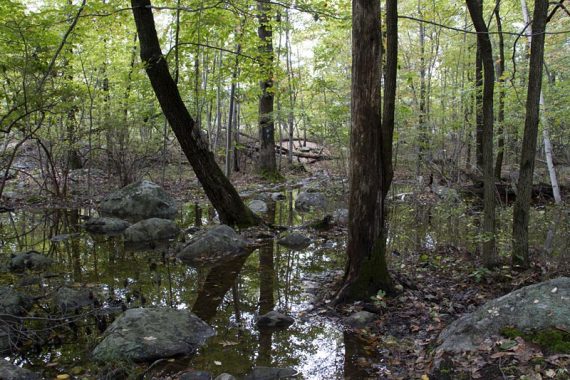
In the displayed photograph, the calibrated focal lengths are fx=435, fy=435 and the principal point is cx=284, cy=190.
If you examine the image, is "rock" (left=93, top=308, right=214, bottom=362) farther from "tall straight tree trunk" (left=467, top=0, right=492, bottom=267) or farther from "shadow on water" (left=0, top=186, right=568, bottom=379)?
"tall straight tree trunk" (left=467, top=0, right=492, bottom=267)

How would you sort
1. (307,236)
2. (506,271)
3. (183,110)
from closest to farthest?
(506,271)
(183,110)
(307,236)

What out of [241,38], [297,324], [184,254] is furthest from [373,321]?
[241,38]

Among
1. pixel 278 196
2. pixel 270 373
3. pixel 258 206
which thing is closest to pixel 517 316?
pixel 270 373

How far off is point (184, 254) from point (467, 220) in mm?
6626

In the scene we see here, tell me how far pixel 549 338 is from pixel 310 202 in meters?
10.3

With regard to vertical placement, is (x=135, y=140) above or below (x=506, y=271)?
above

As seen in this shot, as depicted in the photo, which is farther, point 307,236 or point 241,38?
point 241,38

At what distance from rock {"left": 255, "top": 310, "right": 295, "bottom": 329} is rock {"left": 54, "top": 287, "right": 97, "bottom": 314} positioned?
2.13 m

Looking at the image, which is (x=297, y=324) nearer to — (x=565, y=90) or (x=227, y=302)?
(x=227, y=302)

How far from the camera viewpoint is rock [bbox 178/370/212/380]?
3760 mm

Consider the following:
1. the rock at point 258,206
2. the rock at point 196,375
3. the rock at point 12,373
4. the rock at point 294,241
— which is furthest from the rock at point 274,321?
the rock at point 258,206

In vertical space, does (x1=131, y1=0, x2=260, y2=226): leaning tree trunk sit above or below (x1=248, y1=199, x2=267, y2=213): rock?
above

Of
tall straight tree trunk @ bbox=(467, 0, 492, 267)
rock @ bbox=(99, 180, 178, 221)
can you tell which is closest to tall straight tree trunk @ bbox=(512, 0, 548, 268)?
tall straight tree trunk @ bbox=(467, 0, 492, 267)

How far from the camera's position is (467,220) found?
10289 mm
